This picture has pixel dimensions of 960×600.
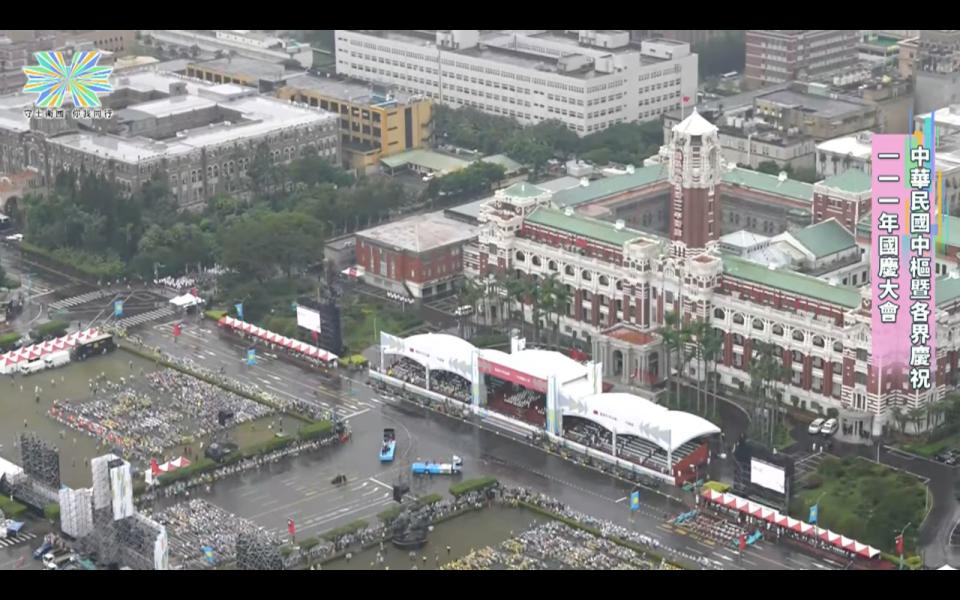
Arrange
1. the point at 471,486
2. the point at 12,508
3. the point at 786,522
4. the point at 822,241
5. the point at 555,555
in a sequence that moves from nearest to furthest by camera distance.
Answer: the point at 555,555, the point at 786,522, the point at 12,508, the point at 471,486, the point at 822,241

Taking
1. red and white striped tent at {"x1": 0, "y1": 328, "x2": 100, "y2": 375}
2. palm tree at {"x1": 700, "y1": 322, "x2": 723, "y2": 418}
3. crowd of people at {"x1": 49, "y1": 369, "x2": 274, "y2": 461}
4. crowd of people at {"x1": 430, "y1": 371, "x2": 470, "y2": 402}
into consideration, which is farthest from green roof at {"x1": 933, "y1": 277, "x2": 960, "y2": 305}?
red and white striped tent at {"x1": 0, "y1": 328, "x2": 100, "y2": 375}

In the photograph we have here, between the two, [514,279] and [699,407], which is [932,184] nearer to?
[699,407]

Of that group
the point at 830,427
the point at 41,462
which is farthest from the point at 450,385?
the point at 41,462

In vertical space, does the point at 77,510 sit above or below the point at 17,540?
above

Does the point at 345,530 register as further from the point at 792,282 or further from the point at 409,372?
the point at 792,282

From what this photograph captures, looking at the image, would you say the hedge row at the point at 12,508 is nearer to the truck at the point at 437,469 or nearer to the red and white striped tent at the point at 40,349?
the red and white striped tent at the point at 40,349

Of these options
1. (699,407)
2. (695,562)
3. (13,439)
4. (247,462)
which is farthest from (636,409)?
(13,439)
